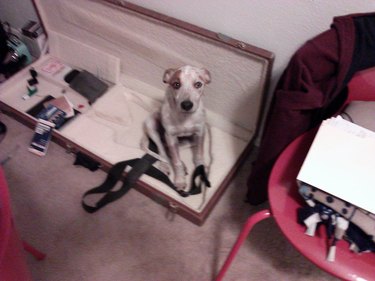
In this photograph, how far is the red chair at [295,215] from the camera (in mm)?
767

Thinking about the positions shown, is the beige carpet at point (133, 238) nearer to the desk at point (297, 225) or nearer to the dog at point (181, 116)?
the dog at point (181, 116)

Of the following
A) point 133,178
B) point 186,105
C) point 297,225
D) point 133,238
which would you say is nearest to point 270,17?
point 186,105

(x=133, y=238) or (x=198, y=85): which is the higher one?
(x=198, y=85)

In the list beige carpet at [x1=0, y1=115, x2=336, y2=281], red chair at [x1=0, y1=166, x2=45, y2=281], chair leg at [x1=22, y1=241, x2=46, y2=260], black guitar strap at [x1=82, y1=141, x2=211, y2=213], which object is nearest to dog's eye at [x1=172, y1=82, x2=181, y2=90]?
black guitar strap at [x1=82, y1=141, x2=211, y2=213]

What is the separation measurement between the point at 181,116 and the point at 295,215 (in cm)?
62

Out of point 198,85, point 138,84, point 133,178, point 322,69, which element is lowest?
point 133,178

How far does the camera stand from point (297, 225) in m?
0.83

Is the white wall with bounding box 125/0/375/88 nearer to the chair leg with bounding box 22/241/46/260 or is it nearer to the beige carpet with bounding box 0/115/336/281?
the beige carpet with bounding box 0/115/336/281

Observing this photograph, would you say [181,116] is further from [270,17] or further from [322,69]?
[322,69]

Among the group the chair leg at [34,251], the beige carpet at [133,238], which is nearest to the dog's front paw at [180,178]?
→ the beige carpet at [133,238]

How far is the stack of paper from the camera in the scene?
0.75 m

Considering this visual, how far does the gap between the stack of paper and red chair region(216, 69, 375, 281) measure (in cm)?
12

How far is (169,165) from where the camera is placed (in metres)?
1.43

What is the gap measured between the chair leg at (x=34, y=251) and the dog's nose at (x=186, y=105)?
2.45ft
